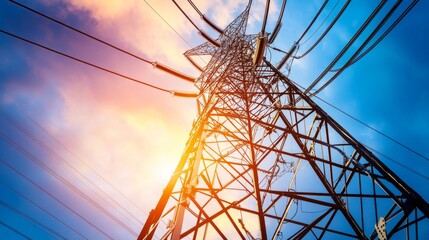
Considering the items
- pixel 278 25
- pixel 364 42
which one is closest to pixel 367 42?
pixel 364 42

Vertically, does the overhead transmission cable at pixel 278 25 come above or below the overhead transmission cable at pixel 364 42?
above

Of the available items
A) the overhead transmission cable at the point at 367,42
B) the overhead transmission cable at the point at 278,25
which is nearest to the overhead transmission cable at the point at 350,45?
the overhead transmission cable at the point at 367,42

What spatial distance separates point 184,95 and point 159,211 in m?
5.48

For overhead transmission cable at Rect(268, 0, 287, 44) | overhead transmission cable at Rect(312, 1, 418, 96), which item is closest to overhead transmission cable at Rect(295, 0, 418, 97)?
overhead transmission cable at Rect(312, 1, 418, 96)

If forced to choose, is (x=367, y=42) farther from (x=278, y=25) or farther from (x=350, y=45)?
(x=278, y=25)

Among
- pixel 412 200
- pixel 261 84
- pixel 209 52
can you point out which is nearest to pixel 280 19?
pixel 209 52

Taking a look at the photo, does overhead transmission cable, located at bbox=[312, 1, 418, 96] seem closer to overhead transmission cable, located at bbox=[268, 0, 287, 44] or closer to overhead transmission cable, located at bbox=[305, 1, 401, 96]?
overhead transmission cable, located at bbox=[305, 1, 401, 96]

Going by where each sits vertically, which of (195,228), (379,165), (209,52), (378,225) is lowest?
(195,228)

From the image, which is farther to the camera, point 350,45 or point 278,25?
point 278,25

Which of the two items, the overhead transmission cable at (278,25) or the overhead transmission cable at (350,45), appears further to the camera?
the overhead transmission cable at (278,25)

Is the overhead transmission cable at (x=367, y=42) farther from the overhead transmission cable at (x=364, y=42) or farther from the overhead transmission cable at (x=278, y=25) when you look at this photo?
the overhead transmission cable at (x=278, y=25)

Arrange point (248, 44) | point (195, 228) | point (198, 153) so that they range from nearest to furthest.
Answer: point (195, 228) < point (198, 153) < point (248, 44)

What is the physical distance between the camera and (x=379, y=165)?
4496 millimetres

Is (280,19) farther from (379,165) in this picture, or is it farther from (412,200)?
(412,200)
